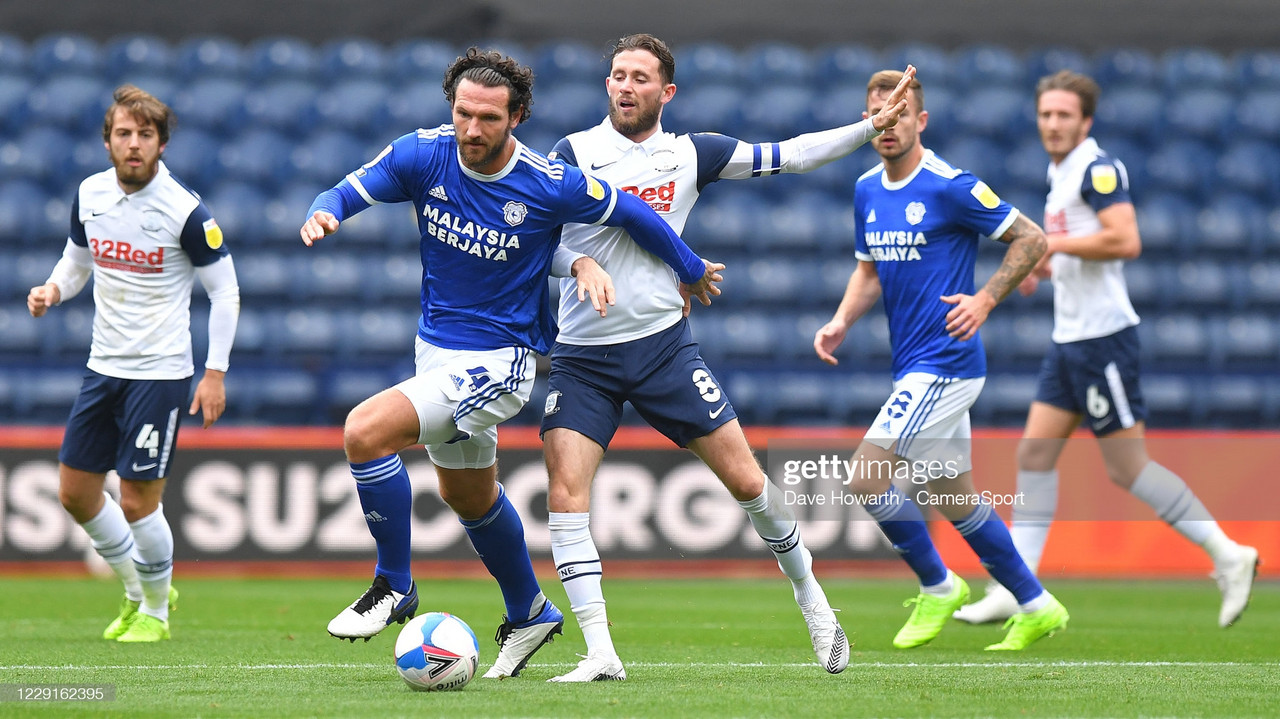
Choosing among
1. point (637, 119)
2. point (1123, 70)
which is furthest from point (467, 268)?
point (1123, 70)

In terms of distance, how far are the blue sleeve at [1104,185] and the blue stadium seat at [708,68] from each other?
736 centimetres

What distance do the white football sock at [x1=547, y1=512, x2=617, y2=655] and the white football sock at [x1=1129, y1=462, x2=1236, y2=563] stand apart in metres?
4.03

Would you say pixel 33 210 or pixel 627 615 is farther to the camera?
pixel 33 210

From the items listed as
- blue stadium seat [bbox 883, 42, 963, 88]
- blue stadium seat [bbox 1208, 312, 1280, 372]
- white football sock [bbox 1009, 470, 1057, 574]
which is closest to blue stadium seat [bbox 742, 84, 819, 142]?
blue stadium seat [bbox 883, 42, 963, 88]

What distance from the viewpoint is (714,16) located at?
15867 millimetres

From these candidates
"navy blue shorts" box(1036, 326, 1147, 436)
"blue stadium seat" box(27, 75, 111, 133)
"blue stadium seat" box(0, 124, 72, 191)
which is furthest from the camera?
"blue stadium seat" box(27, 75, 111, 133)

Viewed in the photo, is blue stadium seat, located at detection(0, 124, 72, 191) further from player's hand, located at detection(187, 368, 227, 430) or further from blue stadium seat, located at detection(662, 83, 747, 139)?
player's hand, located at detection(187, 368, 227, 430)

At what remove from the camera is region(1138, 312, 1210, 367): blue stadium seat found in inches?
525

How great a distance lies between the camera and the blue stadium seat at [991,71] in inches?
597

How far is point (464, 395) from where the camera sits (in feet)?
17.3

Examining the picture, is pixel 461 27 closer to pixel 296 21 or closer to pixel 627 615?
pixel 296 21

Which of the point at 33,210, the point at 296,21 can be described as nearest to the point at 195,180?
the point at 33,210

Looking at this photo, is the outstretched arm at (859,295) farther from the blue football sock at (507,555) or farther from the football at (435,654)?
the football at (435,654)

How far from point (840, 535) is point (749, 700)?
6.53 metres
